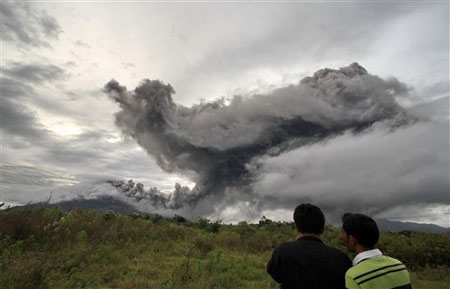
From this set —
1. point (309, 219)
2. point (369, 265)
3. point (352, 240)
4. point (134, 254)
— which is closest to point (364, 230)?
point (352, 240)

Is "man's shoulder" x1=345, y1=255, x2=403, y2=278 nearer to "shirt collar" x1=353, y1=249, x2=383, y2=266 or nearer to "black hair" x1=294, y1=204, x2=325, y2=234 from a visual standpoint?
"shirt collar" x1=353, y1=249, x2=383, y2=266

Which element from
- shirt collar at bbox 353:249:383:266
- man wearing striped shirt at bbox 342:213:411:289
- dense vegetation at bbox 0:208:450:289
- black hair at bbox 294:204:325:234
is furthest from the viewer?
dense vegetation at bbox 0:208:450:289

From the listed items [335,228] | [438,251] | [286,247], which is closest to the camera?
[286,247]

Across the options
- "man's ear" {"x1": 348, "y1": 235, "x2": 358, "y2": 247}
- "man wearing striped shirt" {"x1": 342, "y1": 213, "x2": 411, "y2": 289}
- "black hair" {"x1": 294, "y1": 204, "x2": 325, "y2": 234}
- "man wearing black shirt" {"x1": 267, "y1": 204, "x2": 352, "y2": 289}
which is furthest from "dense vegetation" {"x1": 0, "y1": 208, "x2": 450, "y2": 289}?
"man wearing striped shirt" {"x1": 342, "y1": 213, "x2": 411, "y2": 289}

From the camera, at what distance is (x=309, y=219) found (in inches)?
135

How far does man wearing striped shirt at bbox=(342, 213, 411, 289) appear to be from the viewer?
279 cm

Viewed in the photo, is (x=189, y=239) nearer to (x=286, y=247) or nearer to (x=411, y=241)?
(x=411, y=241)

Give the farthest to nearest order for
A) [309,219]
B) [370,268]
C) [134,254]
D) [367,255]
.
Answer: [134,254] < [309,219] < [367,255] < [370,268]

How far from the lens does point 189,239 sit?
1680 cm

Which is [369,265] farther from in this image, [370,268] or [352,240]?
[352,240]

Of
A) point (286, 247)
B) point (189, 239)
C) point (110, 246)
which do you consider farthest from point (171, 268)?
point (286, 247)

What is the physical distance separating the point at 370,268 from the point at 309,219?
0.78 m

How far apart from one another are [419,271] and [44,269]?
1460 centimetres

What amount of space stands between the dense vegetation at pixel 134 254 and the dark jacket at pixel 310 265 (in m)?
5.72
